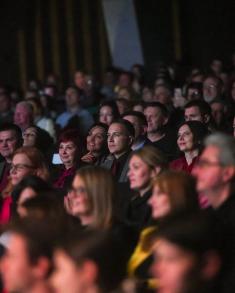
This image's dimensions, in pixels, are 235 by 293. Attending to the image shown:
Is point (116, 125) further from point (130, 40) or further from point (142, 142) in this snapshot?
point (130, 40)

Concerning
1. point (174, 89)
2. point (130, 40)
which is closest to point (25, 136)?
point (174, 89)

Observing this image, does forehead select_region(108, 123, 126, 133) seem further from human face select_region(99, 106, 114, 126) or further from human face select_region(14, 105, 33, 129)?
human face select_region(14, 105, 33, 129)

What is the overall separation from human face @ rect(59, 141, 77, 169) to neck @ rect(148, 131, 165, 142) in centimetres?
114

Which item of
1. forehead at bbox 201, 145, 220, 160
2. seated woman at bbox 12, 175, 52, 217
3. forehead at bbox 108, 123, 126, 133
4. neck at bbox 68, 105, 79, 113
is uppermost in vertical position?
forehead at bbox 201, 145, 220, 160

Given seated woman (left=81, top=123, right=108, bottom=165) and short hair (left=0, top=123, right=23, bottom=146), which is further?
short hair (left=0, top=123, right=23, bottom=146)

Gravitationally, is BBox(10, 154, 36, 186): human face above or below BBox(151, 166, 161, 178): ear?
above

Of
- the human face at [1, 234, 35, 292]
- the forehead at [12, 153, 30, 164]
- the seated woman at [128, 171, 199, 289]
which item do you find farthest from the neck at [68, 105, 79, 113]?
the human face at [1, 234, 35, 292]

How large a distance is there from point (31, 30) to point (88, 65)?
1.35m

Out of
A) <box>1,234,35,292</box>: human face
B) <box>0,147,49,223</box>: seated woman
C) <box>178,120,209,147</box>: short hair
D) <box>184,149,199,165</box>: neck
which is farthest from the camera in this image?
<box>178,120,209,147</box>: short hair

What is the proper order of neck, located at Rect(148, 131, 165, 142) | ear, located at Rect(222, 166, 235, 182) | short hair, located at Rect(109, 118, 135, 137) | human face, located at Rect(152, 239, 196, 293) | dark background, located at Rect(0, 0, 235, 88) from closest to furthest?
human face, located at Rect(152, 239, 196, 293)
ear, located at Rect(222, 166, 235, 182)
short hair, located at Rect(109, 118, 135, 137)
neck, located at Rect(148, 131, 165, 142)
dark background, located at Rect(0, 0, 235, 88)

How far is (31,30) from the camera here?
2227 cm

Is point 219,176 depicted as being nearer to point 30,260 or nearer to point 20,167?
point 30,260

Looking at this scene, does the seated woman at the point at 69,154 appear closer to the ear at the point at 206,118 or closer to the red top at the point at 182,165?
the red top at the point at 182,165

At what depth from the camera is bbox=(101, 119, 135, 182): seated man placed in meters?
9.71
